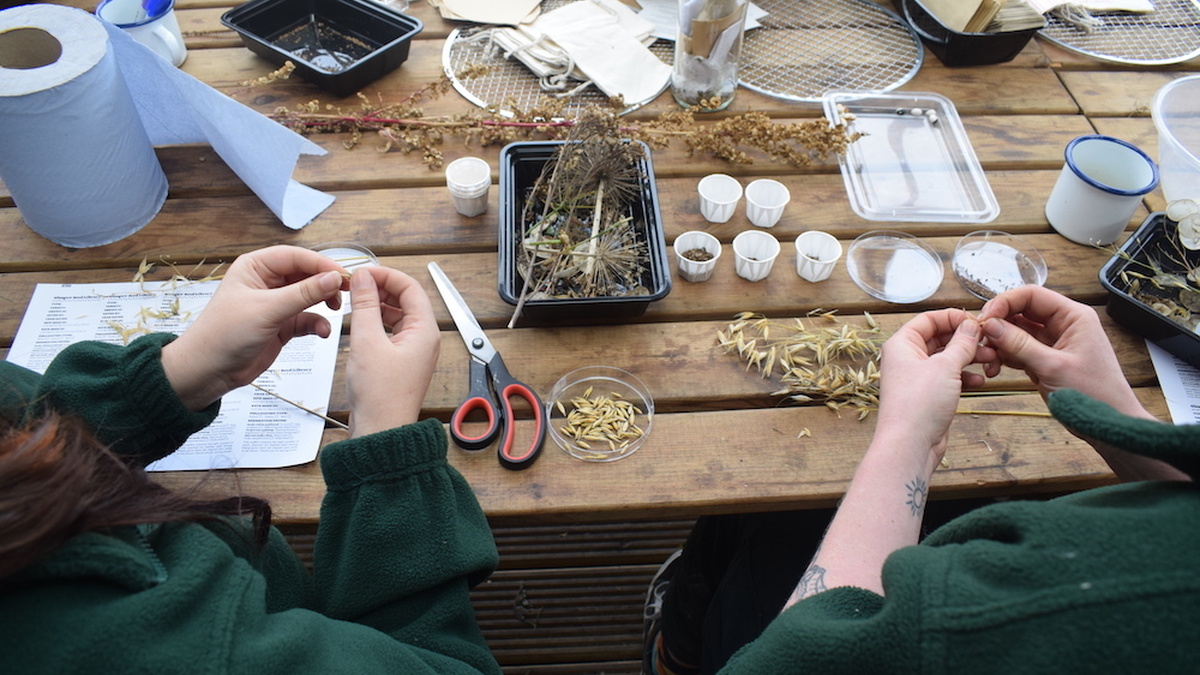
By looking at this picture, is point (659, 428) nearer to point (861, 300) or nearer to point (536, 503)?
point (536, 503)

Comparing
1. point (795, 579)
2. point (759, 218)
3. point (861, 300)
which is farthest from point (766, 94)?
point (795, 579)

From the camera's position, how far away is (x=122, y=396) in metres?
1.10

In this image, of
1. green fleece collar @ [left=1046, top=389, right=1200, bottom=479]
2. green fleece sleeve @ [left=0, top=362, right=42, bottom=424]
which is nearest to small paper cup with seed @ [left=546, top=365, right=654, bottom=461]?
green fleece collar @ [left=1046, top=389, right=1200, bottom=479]

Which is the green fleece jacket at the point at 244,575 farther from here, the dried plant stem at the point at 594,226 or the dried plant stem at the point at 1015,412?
the dried plant stem at the point at 1015,412

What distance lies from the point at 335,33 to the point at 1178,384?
1996 millimetres

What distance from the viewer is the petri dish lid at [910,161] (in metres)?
1.60

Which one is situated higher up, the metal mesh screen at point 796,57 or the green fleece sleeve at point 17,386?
the metal mesh screen at point 796,57

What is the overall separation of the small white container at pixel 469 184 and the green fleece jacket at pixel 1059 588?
106cm

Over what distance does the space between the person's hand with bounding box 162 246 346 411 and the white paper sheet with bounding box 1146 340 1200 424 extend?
138cm

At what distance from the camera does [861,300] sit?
1.43 metres

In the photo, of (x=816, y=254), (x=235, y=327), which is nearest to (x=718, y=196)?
(x=816, y=254)

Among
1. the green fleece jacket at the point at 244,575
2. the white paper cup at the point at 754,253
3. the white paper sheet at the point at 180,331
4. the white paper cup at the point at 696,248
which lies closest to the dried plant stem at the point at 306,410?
the white paper sheet at the point at 180,331

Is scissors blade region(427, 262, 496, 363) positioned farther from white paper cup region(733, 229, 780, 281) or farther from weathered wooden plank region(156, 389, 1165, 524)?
white paper cup region(733, 229, 780, 281)

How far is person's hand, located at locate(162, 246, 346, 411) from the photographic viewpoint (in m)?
1.11
